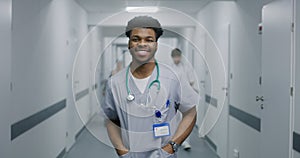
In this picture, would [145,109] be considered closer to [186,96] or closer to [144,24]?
[186,96]

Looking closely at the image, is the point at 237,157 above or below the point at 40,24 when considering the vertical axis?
below

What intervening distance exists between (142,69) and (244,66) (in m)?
1.90

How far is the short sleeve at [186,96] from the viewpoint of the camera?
1.25 meters

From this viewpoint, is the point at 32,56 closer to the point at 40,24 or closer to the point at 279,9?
the point at 40,24

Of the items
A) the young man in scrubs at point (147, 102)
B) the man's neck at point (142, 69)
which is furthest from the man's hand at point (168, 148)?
the man's neck at point (142, 69)

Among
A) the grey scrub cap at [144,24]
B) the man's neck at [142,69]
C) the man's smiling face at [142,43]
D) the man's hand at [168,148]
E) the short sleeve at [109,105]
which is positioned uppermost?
the grey scrub cap at [144,24]

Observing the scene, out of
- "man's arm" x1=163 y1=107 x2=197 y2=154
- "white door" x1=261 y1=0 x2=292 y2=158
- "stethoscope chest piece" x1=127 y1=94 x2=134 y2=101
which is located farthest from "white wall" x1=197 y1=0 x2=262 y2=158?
"stethoscope chest piece" x1=127 y1=94 x2=134 y2=101

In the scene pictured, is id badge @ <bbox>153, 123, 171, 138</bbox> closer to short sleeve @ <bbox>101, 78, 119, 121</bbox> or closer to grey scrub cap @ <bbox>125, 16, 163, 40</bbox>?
short sleeve @ <bbox>101, 78, 119, 121</bbox>

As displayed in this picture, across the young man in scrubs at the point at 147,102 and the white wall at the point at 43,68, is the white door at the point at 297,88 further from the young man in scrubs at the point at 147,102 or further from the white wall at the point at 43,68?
the white wall at the point at 43,68

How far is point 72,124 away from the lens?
4285 millimetres

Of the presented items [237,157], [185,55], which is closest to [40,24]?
[185,55]

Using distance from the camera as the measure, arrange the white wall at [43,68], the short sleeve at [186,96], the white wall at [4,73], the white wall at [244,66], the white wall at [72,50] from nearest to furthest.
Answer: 1. the short sleeve at [186,96]
2. the white wall at [4,73]
3. the white wall at [43,68]
4. the white wall at [244,66]
5. the white wall at [72,50]

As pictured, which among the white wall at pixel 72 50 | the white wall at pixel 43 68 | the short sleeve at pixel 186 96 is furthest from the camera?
the white wall at pixel 72 50

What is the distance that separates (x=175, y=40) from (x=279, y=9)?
897 millimetres
